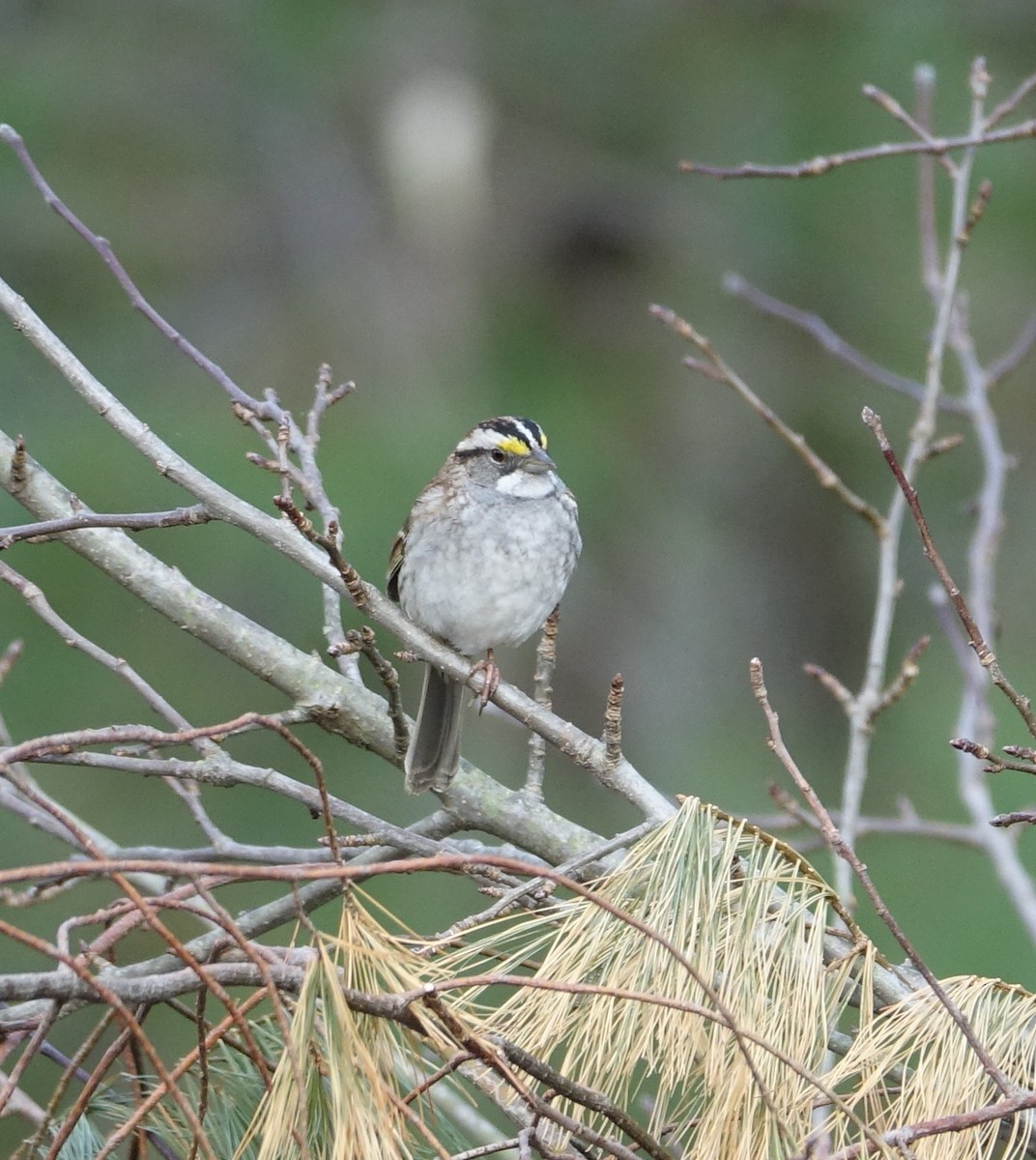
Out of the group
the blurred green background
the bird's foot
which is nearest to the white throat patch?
the bird's foot

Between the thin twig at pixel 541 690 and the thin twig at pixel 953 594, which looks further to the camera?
the thin twig at pixel 541 690

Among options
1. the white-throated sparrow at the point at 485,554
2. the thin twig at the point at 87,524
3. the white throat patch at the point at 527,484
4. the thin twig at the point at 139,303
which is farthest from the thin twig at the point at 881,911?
the white throat patch at the point at 527,484

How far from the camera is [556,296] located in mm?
8852

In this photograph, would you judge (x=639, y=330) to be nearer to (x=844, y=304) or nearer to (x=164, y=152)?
(x=844, y=304)

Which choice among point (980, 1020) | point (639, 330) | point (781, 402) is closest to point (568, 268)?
point (639, 330)

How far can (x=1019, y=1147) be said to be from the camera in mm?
1983

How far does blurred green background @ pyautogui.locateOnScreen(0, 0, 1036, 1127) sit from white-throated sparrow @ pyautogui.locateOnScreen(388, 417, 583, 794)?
2.94 metres

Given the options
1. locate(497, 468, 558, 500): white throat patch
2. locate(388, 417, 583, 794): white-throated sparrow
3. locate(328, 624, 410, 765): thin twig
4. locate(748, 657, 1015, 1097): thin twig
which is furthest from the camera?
locate(497, 468, 558, 500): white throat patch

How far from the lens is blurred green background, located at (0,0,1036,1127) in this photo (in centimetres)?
712

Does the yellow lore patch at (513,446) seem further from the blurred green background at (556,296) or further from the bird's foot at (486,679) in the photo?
the blurred green background at (556,296)

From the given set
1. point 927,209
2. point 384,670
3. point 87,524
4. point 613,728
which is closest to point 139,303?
point 87,524

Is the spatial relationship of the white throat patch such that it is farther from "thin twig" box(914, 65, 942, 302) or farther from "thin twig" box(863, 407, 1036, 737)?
"thin twig" box(863, 407, 1036, 737)

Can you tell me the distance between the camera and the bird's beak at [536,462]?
379 cm

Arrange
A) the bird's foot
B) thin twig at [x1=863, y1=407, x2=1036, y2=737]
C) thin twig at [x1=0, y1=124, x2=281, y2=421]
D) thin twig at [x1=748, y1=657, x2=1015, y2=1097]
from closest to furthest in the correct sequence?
thin twig at [x1=748, y1=657, x2=1015, y2=1097], thin twig at [x1=863, y1=407, x2=1036, y2=737], thin twig at [x1=0, y1=124, x2=281, y2=421], the bird's foot
